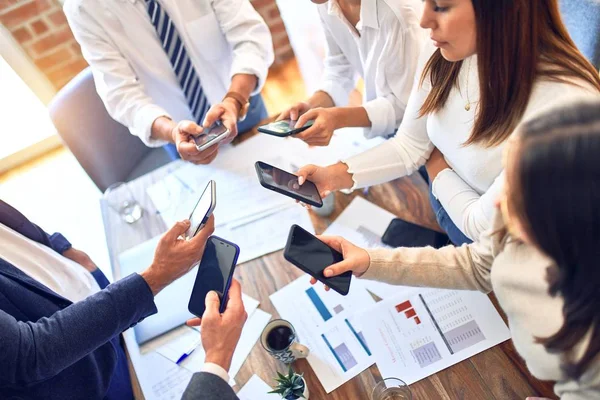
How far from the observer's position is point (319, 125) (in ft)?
3.96

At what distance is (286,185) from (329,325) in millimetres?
358

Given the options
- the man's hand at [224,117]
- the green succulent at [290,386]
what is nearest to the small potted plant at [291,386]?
the green succulent at [290,386]

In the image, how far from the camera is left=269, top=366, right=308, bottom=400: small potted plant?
823 mm

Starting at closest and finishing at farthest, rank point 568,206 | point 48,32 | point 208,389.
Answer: point 568,206 < point 208,389 < point 48,32

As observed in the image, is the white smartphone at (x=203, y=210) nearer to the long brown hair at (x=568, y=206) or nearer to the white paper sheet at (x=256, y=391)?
the white paper sheet at (x=256, y=391)

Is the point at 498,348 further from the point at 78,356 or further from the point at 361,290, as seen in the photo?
the point at 78,356

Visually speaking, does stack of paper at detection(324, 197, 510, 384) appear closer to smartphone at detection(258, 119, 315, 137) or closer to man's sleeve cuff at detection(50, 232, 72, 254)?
smartphone at detection(258, 119, 315, 137)

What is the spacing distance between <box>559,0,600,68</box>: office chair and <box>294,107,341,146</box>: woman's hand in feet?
2.26

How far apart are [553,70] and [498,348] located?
56cm

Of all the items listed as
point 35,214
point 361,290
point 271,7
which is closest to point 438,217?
point 361,290

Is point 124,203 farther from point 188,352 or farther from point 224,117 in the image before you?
point 188,352

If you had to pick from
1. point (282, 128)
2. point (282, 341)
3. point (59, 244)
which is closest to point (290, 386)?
point (282, 341)

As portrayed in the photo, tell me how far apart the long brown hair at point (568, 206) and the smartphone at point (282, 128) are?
661mm

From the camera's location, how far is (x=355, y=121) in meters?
1.29
